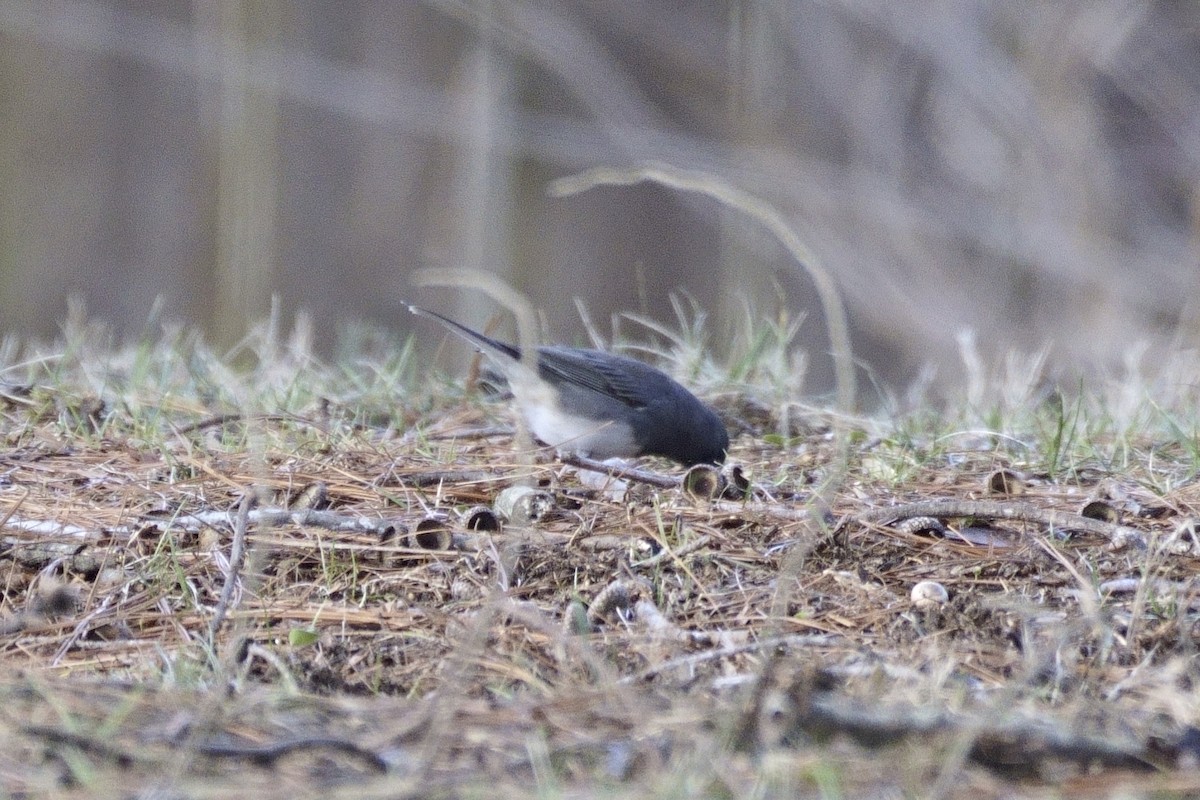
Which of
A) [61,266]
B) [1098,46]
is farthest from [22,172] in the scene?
A: [1098,46]

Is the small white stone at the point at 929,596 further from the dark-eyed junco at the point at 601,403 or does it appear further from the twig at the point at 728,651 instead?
the dark-eyed junco at the point at 601,403

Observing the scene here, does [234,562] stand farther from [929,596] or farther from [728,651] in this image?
[929,596]

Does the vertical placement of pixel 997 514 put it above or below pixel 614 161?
below

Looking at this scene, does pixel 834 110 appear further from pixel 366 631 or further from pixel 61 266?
pixel 366 631

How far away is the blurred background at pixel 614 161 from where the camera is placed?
23.2 ft

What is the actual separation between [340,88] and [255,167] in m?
0.60

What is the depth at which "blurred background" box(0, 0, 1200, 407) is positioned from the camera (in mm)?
7082

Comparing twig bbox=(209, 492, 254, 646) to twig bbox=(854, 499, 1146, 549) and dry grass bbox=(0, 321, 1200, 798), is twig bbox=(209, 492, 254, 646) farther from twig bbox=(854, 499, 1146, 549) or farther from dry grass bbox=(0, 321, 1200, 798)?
twig bbox=(854, 499, 1146, 549)

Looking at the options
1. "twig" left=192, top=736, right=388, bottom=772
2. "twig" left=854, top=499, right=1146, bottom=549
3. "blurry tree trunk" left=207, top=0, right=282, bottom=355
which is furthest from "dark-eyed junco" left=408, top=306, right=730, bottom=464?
"blurry tree trunk" left=207, top=0, right=282, bottom=355

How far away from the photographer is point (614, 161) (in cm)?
760

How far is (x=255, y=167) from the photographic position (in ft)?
23.4

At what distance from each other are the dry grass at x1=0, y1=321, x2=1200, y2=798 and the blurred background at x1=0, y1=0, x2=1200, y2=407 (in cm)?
333

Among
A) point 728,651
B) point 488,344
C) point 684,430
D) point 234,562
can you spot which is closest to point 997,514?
point 728,651

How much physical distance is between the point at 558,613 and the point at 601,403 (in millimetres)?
1603
